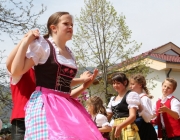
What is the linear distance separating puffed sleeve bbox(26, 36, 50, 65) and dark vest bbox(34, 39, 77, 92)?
4 cm

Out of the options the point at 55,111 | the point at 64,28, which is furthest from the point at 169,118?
the point at 55,111

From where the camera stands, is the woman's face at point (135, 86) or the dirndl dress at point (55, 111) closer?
the dirndl dress at point (55, 111)

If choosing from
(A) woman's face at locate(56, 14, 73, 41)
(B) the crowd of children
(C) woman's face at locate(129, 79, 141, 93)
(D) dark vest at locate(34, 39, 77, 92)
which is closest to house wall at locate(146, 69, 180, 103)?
(C) woman's face at locate(129, 79, 141, 93)

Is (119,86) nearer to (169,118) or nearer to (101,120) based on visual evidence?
(101,120)

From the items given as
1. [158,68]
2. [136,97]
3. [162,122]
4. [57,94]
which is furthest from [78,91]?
[158,68]

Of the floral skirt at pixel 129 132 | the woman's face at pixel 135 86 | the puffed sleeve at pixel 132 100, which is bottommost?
the floral skirt at pixel 129 132

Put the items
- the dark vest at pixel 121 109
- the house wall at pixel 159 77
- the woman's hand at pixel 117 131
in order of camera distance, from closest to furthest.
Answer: the woman's hand at pixel 117 131
the dark vest at pixel 121 109
the house wall at pixel 159 77

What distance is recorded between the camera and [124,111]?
15.4 ft

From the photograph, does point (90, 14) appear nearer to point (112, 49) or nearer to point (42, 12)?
point (112, 49)

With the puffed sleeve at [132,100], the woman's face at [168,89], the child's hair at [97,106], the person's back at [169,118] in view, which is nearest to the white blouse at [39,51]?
the puffed sleeve at [132,100]

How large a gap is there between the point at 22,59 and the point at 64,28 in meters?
0.45

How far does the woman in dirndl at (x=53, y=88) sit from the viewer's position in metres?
2.59

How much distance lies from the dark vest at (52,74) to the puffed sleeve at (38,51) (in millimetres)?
39

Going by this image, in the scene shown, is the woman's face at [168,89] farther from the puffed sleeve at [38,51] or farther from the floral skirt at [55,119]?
the puffed sleeve at [38,51]
